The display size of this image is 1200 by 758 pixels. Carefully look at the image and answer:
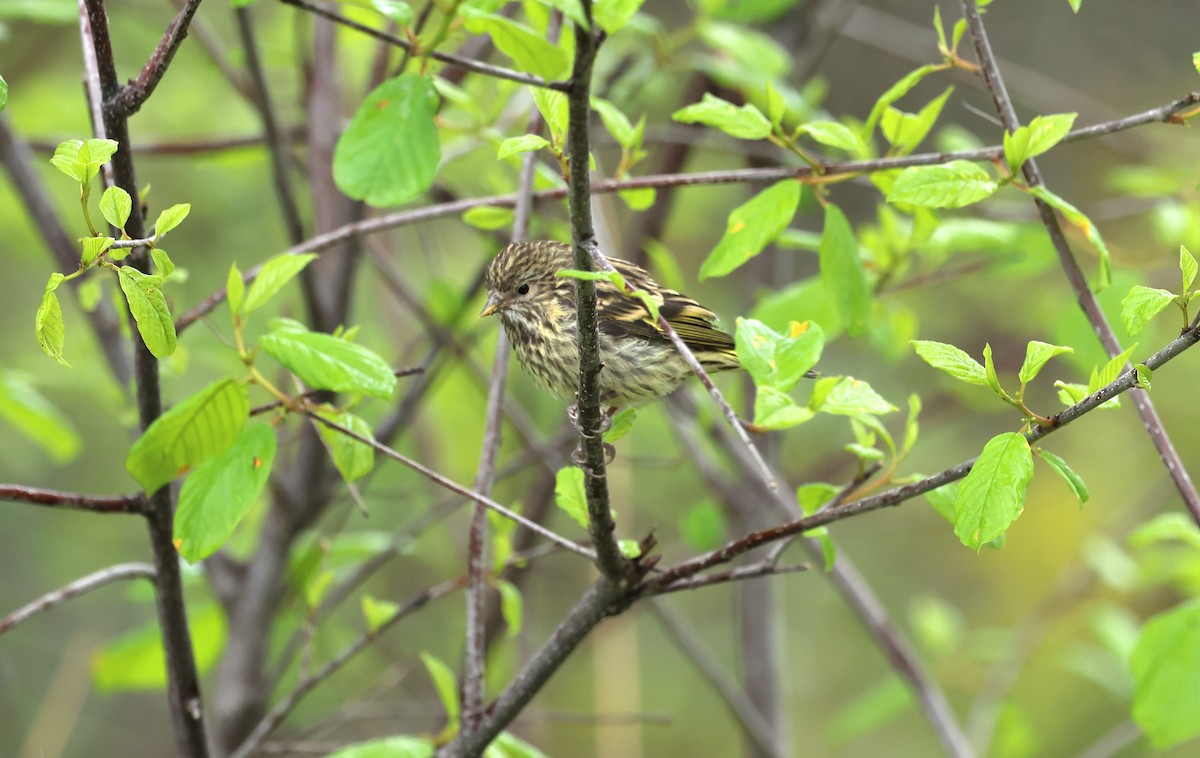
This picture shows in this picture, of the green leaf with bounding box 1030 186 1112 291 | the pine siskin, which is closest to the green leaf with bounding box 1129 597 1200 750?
the green leaf with bounding box 1030 186 1112 291

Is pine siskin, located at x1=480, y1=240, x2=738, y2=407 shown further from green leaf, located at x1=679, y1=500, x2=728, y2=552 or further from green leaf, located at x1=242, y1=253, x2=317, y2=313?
green leaf, located at x1=242, y1=253, x2=317, y2=313

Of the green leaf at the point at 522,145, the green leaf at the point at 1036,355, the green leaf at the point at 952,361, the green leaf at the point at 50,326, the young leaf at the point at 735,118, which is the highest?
the young leaf at the point at 735,118

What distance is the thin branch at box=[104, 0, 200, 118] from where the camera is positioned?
1842 mm

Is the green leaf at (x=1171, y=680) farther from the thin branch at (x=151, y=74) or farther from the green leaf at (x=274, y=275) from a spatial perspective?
the thin branch at (x=151, y=74)

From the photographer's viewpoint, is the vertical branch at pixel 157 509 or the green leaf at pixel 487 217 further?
the green leaf at pixel 487 217

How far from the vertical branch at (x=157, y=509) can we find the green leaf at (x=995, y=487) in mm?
1313

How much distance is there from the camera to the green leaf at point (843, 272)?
256cm

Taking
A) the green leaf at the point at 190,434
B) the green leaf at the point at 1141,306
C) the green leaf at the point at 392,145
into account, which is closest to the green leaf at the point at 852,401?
the green leaf at the point at 1141,306

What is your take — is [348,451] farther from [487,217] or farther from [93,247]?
[487,217]

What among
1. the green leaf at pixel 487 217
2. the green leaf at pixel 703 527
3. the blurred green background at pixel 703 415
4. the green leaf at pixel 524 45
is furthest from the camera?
the blurred green background at pixel 703 415

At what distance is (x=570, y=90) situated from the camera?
1.61m

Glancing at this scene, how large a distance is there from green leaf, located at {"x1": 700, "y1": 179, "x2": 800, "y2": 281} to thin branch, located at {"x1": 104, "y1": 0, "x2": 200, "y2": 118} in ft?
3.65

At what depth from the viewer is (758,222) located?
8.06ft

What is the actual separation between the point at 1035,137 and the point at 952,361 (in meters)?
0.54
